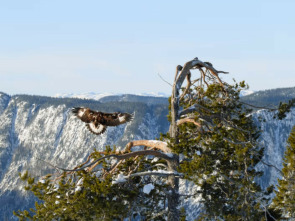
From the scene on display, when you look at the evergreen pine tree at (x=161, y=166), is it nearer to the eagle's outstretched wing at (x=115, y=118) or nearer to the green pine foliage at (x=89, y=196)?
the green pine foliage at (x=89, y=196)

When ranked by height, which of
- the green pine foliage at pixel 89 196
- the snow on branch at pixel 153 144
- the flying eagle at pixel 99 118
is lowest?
the green pine foliage at pixel 89 196

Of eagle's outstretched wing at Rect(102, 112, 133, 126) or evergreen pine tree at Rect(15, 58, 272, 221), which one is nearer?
evergreen pine tree at Rect(15, 58, 272, 221)

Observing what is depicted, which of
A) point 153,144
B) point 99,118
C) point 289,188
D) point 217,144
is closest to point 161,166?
point 153,144

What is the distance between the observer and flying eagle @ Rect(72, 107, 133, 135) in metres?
18.5

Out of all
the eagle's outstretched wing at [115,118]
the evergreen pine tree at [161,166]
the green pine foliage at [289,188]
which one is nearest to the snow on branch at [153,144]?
the evergreen pine tree at [161,166]

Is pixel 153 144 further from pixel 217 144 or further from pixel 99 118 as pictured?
pixel 217 144

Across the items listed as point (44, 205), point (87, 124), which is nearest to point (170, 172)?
point (87, 124)

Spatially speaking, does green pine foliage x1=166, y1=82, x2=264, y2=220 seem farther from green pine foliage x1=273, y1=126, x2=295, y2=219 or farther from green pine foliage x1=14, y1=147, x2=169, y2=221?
green pine foliage x1=273, y1=126, x2=295, y2=219

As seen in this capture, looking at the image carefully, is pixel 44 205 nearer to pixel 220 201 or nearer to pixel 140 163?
pixel 140 163

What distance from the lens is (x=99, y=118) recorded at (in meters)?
18.8

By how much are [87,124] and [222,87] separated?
5.85m

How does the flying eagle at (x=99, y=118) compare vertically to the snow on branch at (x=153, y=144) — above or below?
above

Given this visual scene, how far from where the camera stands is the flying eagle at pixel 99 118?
18.5 m

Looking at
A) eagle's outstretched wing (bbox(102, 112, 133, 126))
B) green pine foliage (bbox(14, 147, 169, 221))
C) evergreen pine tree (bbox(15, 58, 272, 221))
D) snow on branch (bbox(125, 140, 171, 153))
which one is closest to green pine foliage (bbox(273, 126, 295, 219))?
evergreen pine tree (bbox(15, 58, 272, 221))
